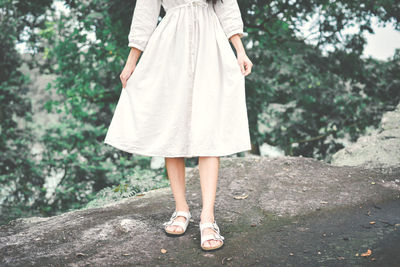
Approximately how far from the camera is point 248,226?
9.08 ft

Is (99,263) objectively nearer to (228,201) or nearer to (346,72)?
(228,201)

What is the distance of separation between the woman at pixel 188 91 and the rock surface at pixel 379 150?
7.42 ft

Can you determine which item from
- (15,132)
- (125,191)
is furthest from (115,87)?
(125,191)

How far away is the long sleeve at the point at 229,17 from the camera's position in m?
2.60

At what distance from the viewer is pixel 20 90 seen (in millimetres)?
7910

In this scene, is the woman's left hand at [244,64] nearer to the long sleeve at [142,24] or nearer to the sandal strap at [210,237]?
the long sleeve at [142,24]

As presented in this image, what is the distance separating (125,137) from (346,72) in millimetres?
5562

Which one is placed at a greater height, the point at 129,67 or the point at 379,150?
the point at 129,67

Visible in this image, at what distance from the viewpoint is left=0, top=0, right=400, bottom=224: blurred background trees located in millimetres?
6262

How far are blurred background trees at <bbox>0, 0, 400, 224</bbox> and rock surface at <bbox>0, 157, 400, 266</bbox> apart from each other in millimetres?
2714

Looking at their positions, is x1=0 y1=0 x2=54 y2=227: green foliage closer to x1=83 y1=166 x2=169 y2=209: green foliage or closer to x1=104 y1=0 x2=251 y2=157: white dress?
x1=83 y1=166 x2=169 y2=209: green foliage

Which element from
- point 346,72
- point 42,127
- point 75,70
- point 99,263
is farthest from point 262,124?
point 99,263

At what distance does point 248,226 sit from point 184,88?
1.09 m

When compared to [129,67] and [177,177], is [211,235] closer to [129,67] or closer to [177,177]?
[177,177]
